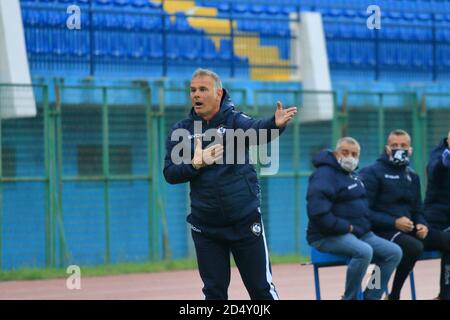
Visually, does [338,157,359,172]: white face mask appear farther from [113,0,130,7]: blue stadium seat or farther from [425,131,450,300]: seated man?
[113,0,130,7]: blue stadium seat

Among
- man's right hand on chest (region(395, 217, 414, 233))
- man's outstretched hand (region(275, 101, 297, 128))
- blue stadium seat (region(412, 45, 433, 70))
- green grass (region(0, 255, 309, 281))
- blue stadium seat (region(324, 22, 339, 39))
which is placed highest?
blue stadium seat (region(324, 22, 339, 39))

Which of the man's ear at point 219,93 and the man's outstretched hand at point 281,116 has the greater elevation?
the man's ear at point 219,93

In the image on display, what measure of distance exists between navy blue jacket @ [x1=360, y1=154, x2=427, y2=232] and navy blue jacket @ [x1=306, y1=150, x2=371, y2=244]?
243mm

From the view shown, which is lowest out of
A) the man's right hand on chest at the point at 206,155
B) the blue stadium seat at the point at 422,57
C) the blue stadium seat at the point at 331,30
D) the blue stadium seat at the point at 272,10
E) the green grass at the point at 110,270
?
the green grass at the point at 110,270

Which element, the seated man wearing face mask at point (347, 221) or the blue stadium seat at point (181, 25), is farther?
the blue stadium seat at point (181, 25)

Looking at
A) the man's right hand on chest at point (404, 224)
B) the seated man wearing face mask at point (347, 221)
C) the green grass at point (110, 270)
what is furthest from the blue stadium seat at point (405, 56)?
the seated man wearing face mask at point (347, 221)

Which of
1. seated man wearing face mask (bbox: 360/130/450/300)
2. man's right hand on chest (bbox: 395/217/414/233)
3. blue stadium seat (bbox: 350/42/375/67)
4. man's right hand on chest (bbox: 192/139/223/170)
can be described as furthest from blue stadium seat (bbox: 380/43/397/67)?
man's right hand on chest (bbox: 192/139/223/170)

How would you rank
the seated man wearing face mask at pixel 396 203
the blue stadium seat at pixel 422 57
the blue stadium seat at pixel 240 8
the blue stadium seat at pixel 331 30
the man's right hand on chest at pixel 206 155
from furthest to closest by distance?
1. the blue stadium seat at pixel 422 57
2. the blue stadium seat at pixel 331 30
3. the blue stadium seat at pixel 240 8
4. the seated man wearing face mask at pixel 396 203
5. the man's right hand on chest at pixel 206 155

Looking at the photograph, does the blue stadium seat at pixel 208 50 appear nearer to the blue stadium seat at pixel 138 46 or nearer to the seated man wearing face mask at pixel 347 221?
the blue stadium seat at pixel 138 46

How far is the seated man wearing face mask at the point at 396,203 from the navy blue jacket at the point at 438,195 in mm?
292

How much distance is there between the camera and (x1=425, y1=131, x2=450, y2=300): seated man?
1253 centimetres

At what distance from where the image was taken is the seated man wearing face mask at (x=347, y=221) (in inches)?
462

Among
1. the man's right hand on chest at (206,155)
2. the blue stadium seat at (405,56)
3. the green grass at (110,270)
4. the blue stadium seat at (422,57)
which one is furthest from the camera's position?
the blue stadium seat at (422,57)

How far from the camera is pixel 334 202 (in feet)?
39.3
